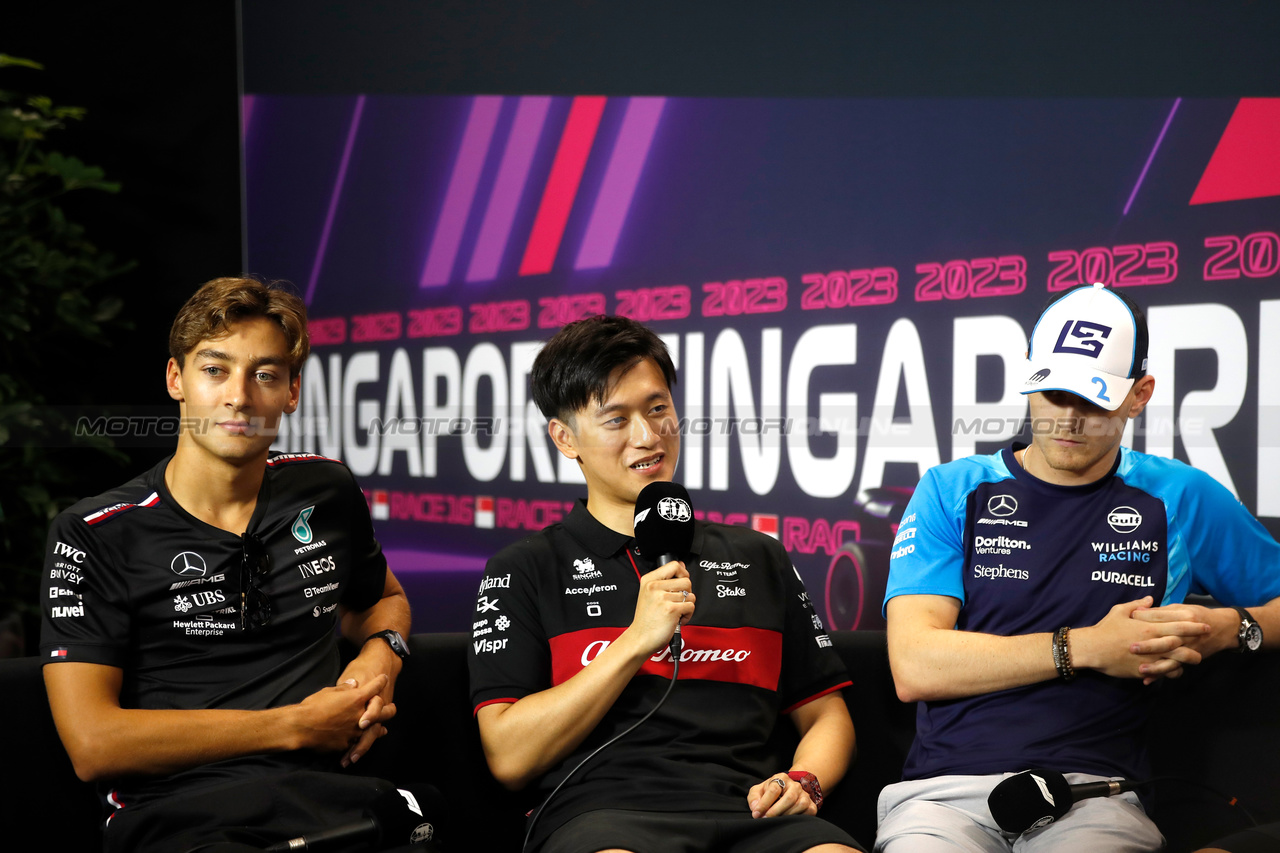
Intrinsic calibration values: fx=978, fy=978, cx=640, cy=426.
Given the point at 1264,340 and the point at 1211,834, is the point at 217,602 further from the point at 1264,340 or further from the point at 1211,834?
the point at 1264,340

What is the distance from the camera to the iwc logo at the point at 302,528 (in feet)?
5.95

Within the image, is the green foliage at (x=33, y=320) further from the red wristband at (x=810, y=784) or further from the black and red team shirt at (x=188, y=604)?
the red wristband at (x=810, y=784)

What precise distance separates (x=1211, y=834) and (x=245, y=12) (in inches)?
179

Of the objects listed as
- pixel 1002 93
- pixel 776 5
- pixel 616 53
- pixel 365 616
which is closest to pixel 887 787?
pixel 365 616

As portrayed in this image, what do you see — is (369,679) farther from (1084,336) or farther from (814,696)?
(1084,336)

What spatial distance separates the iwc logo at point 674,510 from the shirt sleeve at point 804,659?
408 mm

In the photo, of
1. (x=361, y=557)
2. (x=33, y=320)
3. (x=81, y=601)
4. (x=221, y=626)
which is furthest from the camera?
(x=33, y=320)

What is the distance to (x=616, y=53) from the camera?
3426 mm

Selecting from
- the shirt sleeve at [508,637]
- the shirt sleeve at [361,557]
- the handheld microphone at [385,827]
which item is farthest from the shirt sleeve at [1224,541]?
the shirt sleeve at [361,557]

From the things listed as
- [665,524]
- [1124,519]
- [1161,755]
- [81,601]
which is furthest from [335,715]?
[1161,755]

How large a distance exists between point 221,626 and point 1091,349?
1.62 metres

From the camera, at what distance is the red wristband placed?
5.30 feet

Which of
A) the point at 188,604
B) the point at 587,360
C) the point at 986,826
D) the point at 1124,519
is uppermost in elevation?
the point at 587,360

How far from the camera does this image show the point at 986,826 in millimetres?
1652
